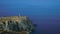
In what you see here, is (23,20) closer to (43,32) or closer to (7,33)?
(43,32)

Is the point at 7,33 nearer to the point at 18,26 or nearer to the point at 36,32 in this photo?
the point at 18,26

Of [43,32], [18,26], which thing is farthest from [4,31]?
[43,32]

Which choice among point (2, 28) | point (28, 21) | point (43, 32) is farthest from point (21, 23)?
point (2, 28)

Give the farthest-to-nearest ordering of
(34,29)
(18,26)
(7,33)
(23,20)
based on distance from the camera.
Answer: (34,29) < (23,20) < (18,26) < (7,33)

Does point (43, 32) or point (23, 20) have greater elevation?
point (23, 20)

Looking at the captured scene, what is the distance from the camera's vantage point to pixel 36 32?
6.48 meters

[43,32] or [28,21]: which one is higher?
[28,21]

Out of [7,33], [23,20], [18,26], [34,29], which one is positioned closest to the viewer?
[7,33]

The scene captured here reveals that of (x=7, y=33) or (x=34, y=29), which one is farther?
(x=34, y=29)

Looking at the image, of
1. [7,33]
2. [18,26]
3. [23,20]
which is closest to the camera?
[7,33]

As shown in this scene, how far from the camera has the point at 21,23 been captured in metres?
6.03

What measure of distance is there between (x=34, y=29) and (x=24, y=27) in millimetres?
859

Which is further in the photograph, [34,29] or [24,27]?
[34,29]

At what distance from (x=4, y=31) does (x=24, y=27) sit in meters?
1.93
